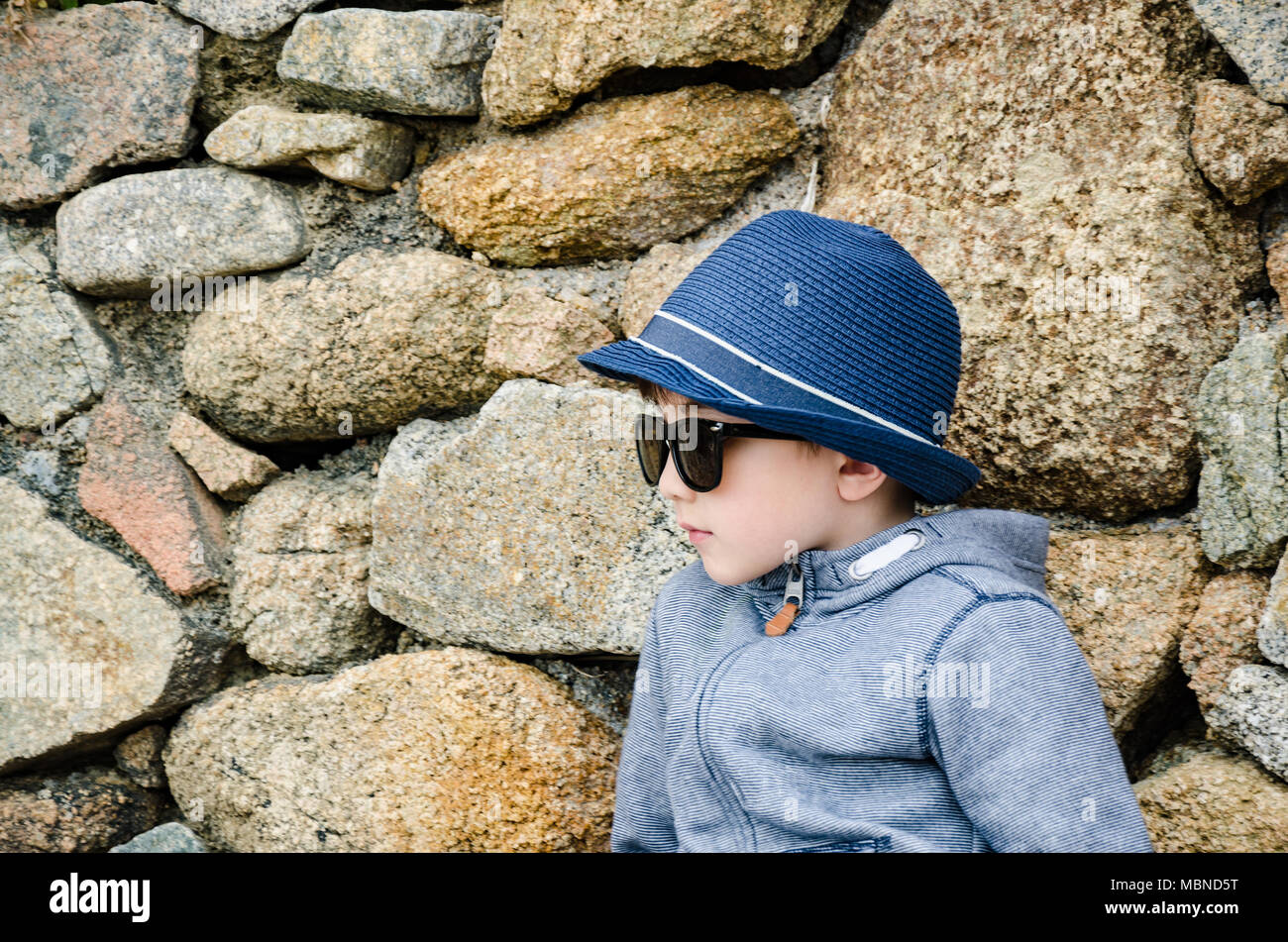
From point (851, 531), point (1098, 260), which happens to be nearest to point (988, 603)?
point (851, 531)

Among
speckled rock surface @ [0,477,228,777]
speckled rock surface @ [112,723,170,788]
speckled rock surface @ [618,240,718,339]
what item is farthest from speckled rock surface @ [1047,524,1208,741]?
speckled rock surface @ [112,723,170,788]

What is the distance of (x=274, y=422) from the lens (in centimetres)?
221

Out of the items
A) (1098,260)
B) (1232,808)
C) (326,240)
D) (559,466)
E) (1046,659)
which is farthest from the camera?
(326,240)

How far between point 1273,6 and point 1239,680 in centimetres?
96

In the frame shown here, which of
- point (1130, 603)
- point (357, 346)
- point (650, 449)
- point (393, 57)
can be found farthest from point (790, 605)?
point (393, 57)

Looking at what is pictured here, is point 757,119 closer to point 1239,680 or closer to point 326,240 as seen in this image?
point 326,240

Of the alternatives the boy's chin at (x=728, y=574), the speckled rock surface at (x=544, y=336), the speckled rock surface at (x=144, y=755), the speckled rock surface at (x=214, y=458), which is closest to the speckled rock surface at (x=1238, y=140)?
the boy's chin at (x=728, y=574)

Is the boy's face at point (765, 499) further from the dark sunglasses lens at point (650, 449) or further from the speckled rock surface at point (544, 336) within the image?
the speckled rock surface at point (544, 336)

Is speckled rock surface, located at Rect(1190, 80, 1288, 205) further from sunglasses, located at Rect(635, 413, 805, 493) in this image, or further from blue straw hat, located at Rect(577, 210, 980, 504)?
sunglasses, located at Rect(635, 413, 805, 493)

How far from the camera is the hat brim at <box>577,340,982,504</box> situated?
1372mm

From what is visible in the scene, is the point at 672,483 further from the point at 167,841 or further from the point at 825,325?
the point at 167,841

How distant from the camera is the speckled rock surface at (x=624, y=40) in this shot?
1882 mm

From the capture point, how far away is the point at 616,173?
199cm

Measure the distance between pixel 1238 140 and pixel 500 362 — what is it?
1270 mm
